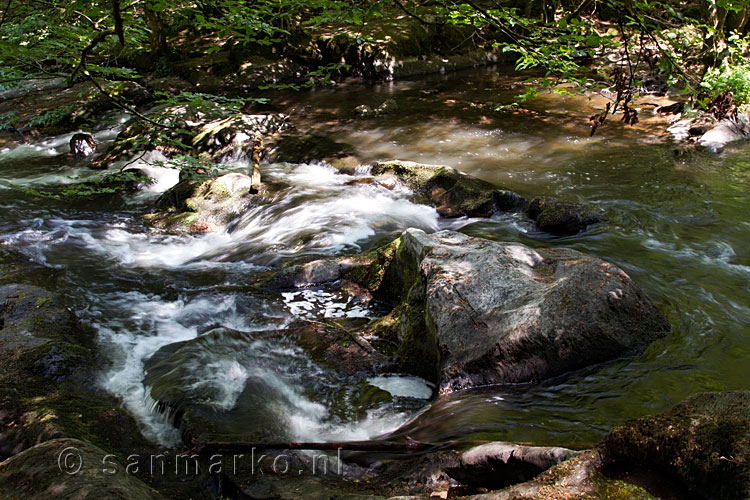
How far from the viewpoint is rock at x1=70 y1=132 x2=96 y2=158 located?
12.9m

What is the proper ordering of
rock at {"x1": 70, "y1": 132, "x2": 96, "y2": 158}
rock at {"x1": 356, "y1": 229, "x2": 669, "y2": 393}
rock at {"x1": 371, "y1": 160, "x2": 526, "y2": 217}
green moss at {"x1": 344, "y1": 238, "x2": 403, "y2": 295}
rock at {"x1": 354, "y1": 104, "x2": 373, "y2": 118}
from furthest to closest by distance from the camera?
rock at {"x1": 354, "y1": 104, "x2": 373, "y2": 118}
rock at {"x1": 70, "y1": 132, "x2": 96, "y2": 158}
rock at {"x1": 371, "y1": 160, "x2": 526, "y2": 217}
green moss at {"x1": 344, "y1": 238, "x2": 403, "y2": 295}
rock at {"x1": 356, "y1": 229, "x2": 669, "y2": 393}

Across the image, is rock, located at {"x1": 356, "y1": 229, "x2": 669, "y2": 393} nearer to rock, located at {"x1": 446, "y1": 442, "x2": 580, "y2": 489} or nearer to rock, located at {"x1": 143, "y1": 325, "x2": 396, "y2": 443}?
rock, located at {"x1": 143, "y1": 325, "x2": 396, "y2": 443}

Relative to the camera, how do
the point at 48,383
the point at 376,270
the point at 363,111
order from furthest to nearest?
the point at 363,111
the point at 376,270
the point at 48,383

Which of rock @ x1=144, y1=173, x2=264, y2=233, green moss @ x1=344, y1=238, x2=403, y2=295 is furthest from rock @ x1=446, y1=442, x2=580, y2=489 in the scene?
rock @ x1=144, y1=173, x2=264, y2=233

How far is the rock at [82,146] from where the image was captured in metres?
12.9

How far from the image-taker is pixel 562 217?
24.2 feet

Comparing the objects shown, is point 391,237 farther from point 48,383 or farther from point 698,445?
point 698,445

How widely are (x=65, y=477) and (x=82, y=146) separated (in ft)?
43.4

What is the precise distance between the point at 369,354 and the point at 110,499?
2922 mm

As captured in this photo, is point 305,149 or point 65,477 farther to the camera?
point 305,149

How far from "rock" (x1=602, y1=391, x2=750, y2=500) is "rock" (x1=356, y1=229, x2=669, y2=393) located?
1.80 meters

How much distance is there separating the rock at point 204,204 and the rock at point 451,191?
8.69 feet

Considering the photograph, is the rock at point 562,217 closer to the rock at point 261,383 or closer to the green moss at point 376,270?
the green moss at point 376,270

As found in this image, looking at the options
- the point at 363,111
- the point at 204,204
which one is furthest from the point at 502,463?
the point at 363,111
